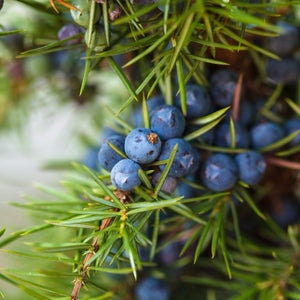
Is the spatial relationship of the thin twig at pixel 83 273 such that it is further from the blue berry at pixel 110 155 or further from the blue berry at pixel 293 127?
the blue berry at pixel 293 127

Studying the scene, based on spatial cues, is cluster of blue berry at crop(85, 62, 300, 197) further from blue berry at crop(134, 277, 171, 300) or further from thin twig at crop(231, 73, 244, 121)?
blue berry at crop(134, 277, 171, 300)

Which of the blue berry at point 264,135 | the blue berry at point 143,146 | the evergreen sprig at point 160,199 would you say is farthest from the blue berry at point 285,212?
the blue berry at point 143,146

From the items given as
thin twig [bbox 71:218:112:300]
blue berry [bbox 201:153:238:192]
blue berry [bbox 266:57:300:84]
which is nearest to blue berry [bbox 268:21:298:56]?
blue berry [bbox 266:57:300:84]

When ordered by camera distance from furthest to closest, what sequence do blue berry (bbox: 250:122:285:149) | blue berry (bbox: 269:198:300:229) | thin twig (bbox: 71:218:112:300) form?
blue berry (bbox: 269:198:300:229) < blue berry (bbox: 250:122:285:149) < thin twig (bbox: 71:218:112:300)

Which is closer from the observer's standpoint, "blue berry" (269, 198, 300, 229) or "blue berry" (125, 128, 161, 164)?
"blue berry" (125, 128, 161, 164)

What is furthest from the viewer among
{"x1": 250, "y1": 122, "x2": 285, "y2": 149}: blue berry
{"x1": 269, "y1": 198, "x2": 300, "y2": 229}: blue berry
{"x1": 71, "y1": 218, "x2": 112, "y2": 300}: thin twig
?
{"x1": 269, "y1": 198, "x2": 300, "y2": 229}: blue berry

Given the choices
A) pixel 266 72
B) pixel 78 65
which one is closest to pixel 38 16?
pixel 78 65
